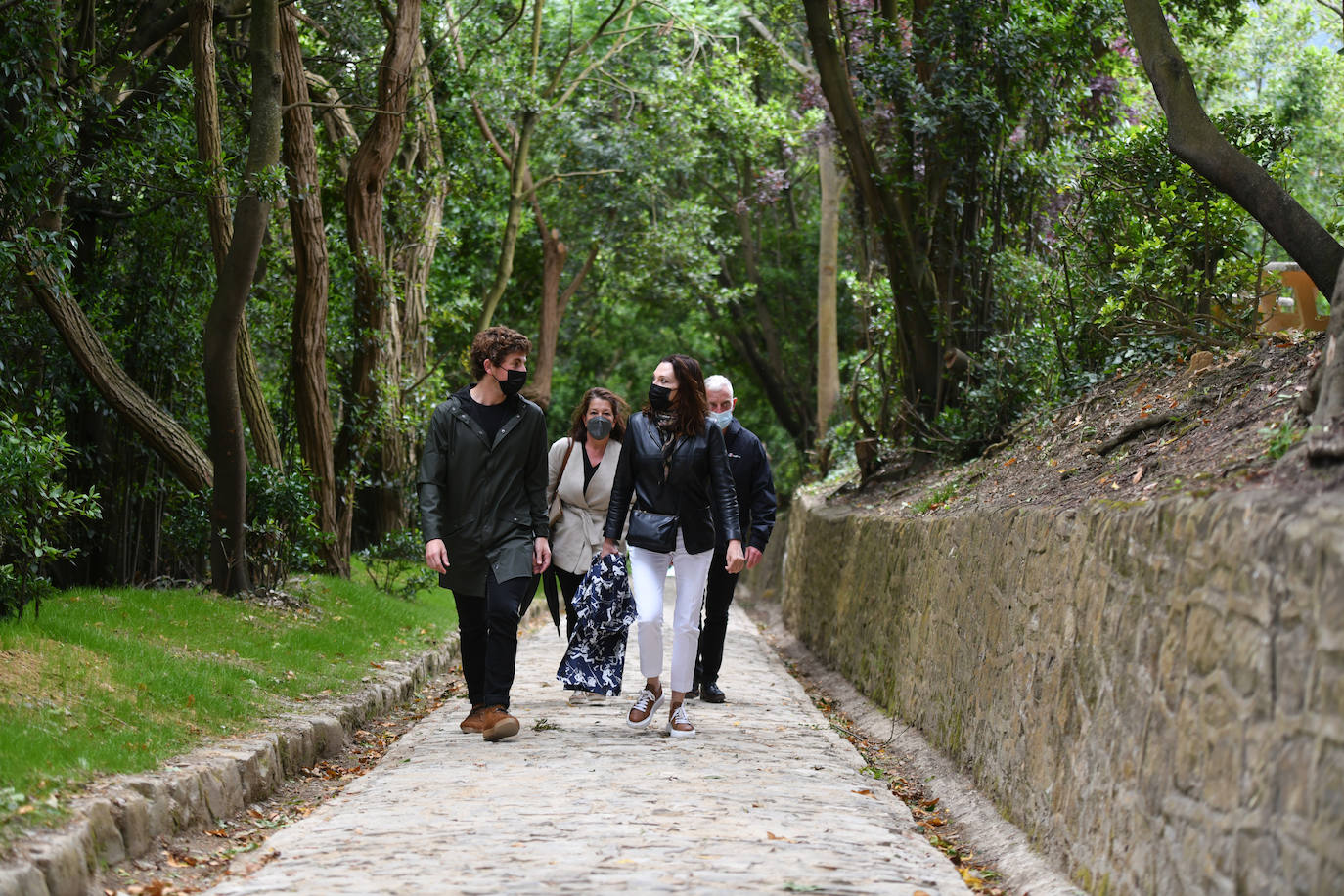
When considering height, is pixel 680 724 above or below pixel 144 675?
below

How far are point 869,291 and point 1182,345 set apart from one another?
10099mm

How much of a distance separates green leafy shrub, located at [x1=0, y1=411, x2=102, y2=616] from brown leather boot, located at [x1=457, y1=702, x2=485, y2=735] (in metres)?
2.54

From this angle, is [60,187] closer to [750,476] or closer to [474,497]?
[474,497]

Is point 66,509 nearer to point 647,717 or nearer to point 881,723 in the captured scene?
point 647,717

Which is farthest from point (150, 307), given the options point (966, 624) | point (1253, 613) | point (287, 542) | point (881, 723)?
point (1253, 613)

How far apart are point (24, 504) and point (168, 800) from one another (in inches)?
123

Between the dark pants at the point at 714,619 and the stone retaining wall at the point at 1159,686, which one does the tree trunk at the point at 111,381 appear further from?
the stone retaining wall at the point at 1159,686

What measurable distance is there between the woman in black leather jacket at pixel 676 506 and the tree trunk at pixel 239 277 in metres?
3.85

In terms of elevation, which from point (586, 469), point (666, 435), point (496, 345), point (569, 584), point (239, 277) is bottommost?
point (569, 584)

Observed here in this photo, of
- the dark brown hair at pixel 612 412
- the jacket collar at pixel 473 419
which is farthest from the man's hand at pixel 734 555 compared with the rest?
the dark brown hair at pixel 612 412

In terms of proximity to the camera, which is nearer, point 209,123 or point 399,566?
point 209,123

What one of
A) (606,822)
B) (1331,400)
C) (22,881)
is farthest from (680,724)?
(1331,400)

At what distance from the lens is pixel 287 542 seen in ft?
41.0

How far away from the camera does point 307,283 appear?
13.8 metres
